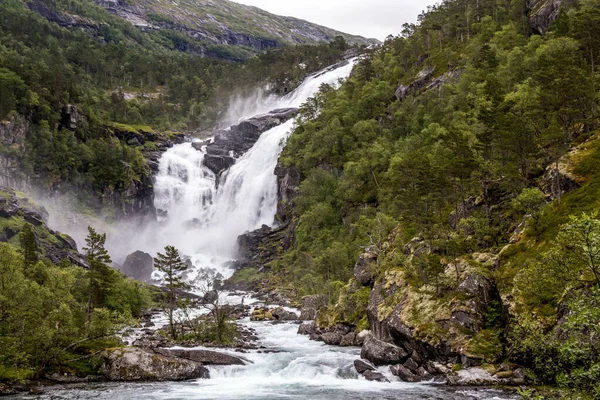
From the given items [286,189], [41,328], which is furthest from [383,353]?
[286,189]

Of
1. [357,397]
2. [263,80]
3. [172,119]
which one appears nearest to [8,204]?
[357,397]

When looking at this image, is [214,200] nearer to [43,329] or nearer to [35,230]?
[35,230]

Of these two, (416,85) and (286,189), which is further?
(286,189)

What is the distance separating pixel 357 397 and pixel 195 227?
311ft

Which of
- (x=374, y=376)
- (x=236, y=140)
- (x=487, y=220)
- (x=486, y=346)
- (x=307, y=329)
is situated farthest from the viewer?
(x=236, y=140)

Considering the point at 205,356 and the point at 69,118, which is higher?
the point at 69,118

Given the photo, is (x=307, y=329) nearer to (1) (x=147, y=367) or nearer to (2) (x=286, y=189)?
(1) (x=147, y=367)

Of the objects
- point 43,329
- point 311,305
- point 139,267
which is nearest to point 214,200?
point 139,267

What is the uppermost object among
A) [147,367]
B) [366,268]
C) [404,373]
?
[366,268]

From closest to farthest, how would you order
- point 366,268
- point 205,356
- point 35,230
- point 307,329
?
point 205,356
point 366,268
point 307,329
point 35,230

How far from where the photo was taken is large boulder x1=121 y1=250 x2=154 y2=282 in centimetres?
9669

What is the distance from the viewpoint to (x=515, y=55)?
64.4 m

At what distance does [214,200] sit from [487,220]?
90265mm

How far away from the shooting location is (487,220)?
3925cm
